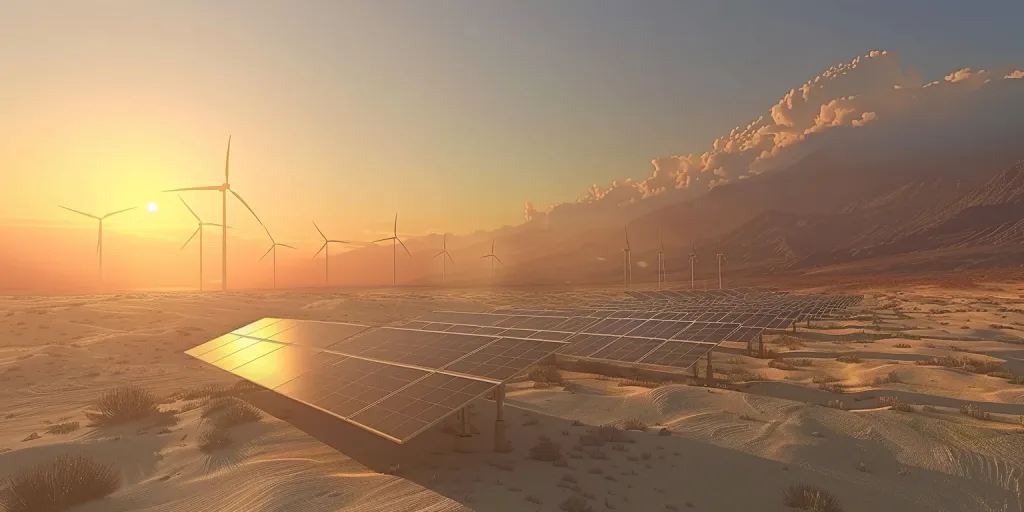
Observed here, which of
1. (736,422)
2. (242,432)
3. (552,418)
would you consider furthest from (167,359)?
(736,422)

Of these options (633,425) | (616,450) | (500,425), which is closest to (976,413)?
(633,425)

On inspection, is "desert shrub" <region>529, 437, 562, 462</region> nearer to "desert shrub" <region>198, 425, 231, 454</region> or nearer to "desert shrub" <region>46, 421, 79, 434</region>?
"desert shrub" <region>198, 425, 231, 454</region>

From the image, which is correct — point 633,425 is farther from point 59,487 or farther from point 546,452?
point 59,487

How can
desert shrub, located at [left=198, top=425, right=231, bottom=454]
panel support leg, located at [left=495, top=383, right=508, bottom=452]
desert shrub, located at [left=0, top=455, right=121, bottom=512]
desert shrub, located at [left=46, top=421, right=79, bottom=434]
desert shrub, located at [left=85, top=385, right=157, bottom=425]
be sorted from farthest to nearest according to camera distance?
desert shrub, located at [left=85, top=385, right=157, bottom=425], desert shrub, located at [left=46, top=421, right=79, bottom=434], desert shrub, located at [left=198, top=425, right=231, bottom=454], panel support leg, located at [left=495, top=383, right=508, bottom=452], desert shrub, located at [left=0, top=455, right=121, bottom=512]

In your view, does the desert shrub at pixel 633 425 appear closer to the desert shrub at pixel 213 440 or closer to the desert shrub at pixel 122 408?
the desert shrub at pixel 213 440

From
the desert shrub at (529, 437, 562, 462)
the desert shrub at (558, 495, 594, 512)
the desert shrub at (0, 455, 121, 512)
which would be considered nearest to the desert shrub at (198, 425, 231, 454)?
the desert shrub at (0, 455, 121, 512)

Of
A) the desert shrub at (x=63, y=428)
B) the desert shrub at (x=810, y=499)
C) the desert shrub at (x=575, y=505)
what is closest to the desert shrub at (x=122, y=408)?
the desert shrub at (x=63, y=428)
